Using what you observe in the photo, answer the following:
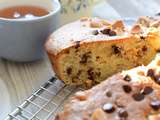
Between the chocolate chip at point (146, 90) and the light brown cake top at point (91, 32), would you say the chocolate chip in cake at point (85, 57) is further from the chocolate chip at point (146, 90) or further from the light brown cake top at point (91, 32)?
the chocolate chip at point (146, 90)

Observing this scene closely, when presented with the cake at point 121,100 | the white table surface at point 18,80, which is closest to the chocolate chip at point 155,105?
the cake at point 121,100

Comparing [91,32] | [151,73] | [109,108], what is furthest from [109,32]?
[109,108]

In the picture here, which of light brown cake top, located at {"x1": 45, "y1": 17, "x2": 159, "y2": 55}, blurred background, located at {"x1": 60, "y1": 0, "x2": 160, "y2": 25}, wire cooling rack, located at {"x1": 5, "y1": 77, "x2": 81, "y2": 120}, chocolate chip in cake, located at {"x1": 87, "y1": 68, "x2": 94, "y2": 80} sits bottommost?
wire cooling rack, located at {"x1": 5, "y1": 77, "x2": 81, "y2": 120}

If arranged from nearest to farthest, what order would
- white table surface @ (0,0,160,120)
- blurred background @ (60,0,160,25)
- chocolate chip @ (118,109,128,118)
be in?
chocolate chip @ (118,109,128,118) < white table surface @ (0,0,160,120) < blurred background @ (60,0,160,25)

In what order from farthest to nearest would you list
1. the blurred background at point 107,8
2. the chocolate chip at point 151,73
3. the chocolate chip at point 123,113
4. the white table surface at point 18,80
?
the blurred background at point 107,8
the white table surface at point 18,80
the chocolate chip at point 151,73
the chocolate chip at point 123,113

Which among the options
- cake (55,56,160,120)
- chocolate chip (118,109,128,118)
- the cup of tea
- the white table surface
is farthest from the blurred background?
chocolate chip (118,109,128,118)

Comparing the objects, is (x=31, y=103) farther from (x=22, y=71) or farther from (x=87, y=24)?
(x=87, y=24)

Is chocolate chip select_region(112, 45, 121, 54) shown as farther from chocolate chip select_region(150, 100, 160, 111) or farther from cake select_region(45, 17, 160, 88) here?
chocolate chip select_region(150, 100, 160, 111)

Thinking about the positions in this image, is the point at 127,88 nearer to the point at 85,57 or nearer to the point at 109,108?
the point at 109,108
